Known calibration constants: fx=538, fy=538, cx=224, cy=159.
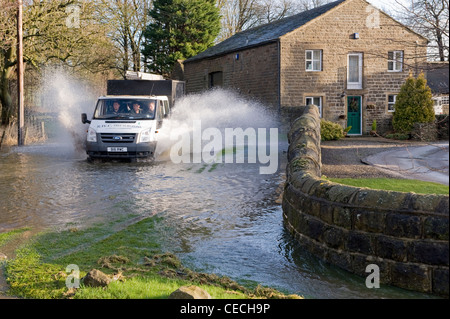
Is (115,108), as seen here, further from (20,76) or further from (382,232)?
(382,232)

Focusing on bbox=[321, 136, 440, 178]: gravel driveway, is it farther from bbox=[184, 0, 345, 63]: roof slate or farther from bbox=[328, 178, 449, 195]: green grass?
bbox=[184, 0, 345, 63]: roof slate

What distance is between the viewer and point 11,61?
91.7 ft

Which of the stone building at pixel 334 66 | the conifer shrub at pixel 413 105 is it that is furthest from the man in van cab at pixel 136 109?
the conifer shrub at pixel 413 105

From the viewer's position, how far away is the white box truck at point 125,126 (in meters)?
17.5

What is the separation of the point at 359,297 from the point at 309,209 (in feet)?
5.91

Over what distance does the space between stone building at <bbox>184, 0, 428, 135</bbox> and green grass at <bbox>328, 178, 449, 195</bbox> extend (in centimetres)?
1757

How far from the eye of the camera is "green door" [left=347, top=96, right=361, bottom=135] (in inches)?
1273

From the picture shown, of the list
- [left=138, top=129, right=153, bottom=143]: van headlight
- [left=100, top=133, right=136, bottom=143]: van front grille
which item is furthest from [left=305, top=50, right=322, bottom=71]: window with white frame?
[left=100, top=133, right=136, bottom=143]: van front grille

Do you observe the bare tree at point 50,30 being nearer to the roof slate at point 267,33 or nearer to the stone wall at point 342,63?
the roof slate at point 267,33

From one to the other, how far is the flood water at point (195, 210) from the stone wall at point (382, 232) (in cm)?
19

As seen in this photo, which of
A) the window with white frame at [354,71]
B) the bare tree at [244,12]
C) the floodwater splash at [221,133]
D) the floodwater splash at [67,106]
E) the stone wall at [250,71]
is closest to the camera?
the floodwater splash at [221,133]

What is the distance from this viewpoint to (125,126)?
17.6 meters
